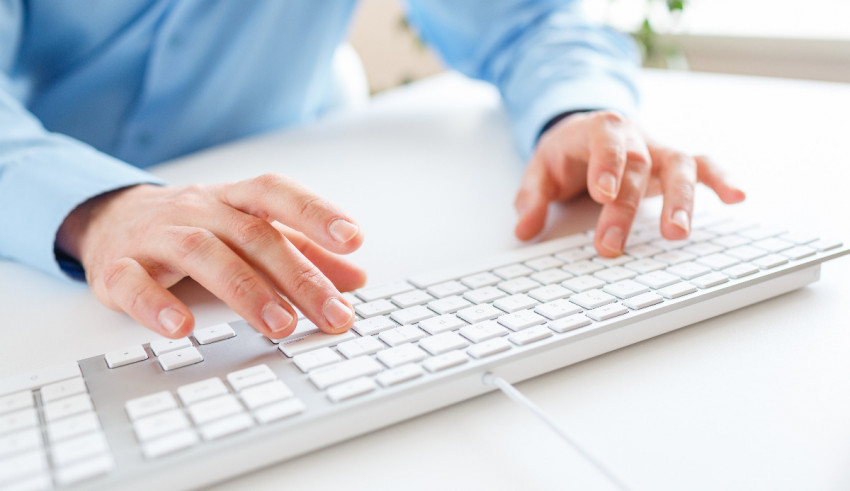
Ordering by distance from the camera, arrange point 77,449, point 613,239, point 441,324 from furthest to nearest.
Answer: point 613,239, point 441,324, point 77,449

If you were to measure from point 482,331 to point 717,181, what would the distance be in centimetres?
32

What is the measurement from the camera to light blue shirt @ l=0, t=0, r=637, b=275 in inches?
32.2

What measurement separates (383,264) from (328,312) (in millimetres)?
147

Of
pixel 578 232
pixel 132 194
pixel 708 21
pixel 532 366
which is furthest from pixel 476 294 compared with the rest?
pixel 708 21

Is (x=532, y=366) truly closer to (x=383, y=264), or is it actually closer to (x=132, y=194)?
(x=383, y=264)

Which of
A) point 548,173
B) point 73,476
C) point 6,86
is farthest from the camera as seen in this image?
point 6,86

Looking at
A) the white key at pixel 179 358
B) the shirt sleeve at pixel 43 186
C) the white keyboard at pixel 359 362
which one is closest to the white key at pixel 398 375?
the white keyboard at pixel 359 362

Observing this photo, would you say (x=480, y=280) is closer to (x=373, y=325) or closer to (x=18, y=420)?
(x=373, y=325)

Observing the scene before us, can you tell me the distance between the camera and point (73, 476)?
26cm

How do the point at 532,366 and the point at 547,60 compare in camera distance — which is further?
the point at 547,60

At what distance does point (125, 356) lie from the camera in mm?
365

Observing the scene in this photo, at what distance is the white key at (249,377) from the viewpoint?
33 cm

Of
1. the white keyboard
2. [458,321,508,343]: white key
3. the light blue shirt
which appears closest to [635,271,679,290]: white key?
the white keyboard

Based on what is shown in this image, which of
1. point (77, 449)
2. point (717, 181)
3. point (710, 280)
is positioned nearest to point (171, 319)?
point (77, 449)
